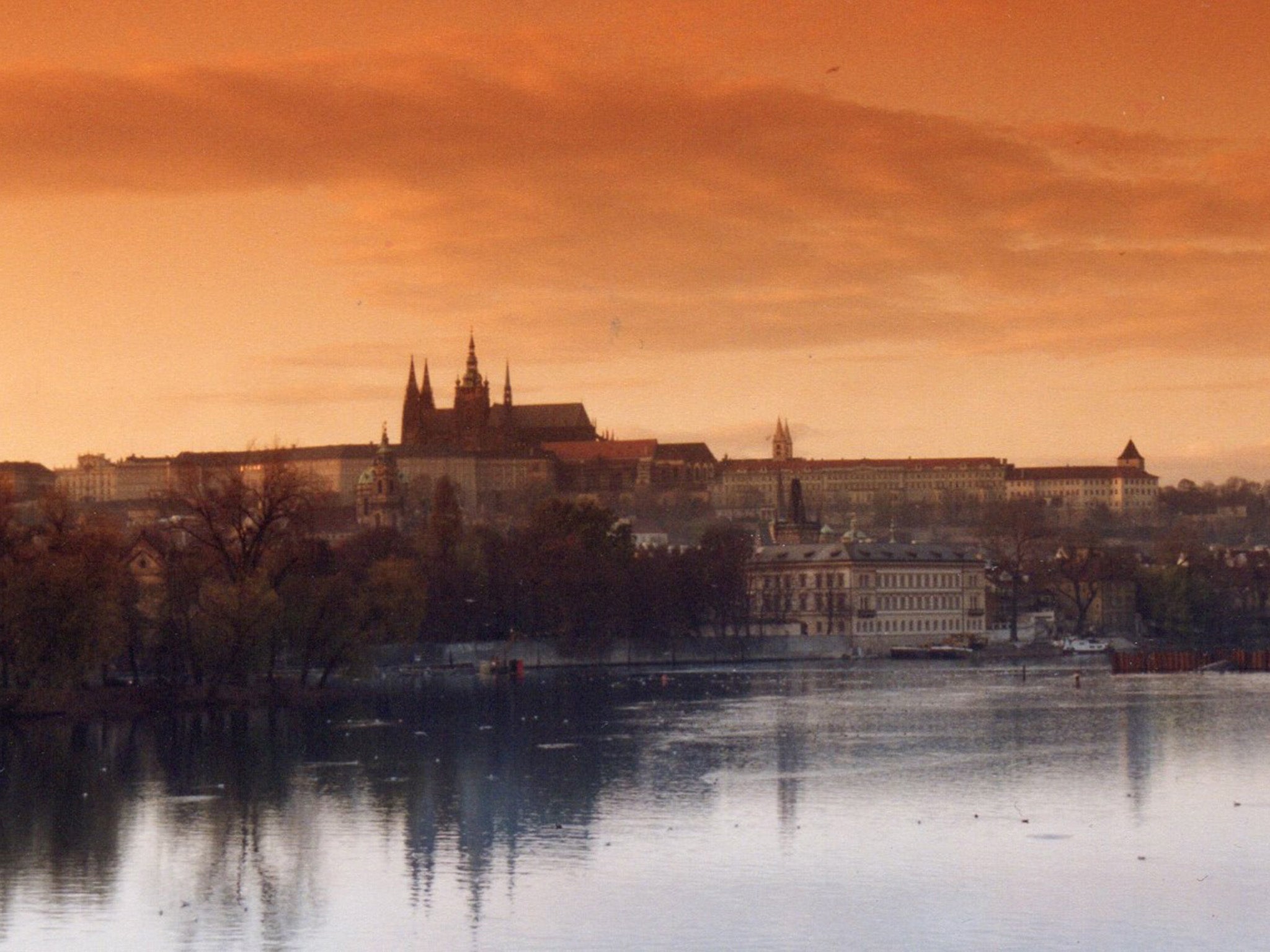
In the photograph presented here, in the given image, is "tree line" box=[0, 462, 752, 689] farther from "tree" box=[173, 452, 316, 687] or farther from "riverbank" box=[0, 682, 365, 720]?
"riverbank" box=[0, 682, 365, 720]

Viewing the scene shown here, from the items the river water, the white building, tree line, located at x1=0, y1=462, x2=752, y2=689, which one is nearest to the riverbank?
tree line, located at x1=0, y1=462, x2=752, y2=689

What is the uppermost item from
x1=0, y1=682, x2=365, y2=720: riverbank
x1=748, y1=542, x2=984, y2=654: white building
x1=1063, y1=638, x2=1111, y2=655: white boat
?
x1=748, y1=542, x2=984, y2=654: white building

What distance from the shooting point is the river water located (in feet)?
123

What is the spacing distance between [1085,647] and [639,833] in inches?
→ 4894

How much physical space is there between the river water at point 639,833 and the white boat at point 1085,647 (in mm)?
84921

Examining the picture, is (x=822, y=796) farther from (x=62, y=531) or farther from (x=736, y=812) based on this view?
(x=62, y=531)

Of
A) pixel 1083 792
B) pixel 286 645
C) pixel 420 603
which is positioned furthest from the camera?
pixel 420 603

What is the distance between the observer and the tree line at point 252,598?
7888cm

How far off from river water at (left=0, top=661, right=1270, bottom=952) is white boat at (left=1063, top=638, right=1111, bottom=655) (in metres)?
84.9

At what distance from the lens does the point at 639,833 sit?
47.8 meters

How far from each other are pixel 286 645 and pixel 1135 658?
195 feet

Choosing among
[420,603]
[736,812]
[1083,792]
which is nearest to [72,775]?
[736,812]

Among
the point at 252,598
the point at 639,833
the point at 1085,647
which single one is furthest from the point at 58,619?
the point at 1085,647

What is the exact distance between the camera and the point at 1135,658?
13662cm
